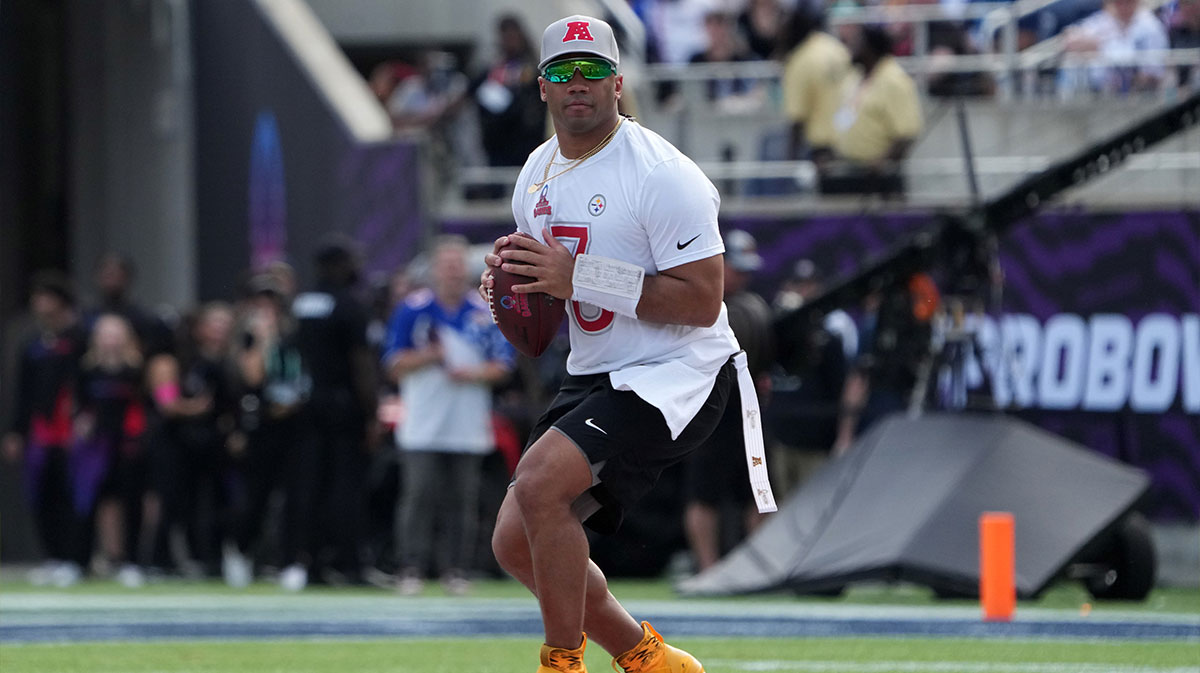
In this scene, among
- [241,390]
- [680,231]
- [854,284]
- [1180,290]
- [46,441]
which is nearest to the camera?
[680,231]

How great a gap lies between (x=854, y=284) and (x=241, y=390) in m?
4.63

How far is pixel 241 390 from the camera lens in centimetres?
1499

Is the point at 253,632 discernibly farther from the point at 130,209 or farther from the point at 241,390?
the point at 130,209

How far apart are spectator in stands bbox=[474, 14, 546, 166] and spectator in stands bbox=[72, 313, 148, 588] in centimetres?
360

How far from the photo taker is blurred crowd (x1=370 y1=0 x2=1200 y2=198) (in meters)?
15.6

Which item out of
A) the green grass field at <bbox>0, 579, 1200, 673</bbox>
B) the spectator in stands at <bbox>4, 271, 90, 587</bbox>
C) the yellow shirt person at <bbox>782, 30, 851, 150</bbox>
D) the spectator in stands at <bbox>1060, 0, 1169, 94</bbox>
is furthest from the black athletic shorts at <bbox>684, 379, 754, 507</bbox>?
the spectator in stands at <bbox>4, 271, 90, 587</bbox>

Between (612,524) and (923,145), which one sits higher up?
(923,145)

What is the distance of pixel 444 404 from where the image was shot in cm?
1307

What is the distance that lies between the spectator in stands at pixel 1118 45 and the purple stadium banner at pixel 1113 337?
169 cm

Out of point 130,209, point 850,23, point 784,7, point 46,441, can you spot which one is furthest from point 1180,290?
point 130,209

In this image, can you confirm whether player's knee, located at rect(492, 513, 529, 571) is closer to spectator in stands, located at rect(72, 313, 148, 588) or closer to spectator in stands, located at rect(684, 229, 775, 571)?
spectator in stands, located at rect(684, 229, 775, 571)

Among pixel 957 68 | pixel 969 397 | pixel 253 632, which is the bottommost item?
pixel 253 632

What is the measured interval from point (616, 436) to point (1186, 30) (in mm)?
10948

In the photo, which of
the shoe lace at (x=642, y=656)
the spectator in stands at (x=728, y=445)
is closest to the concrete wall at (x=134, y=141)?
the spectator in stands at (x=728, y=445)
